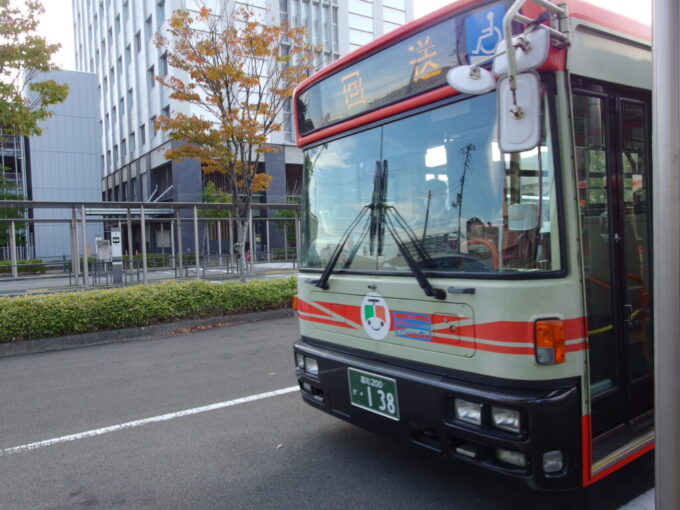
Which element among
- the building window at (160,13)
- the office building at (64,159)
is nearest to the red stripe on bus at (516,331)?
the building window at (160,13)

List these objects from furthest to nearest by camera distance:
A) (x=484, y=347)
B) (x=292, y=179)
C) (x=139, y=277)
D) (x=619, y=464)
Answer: (x=292, y=179), (x=139, y=277), (x=619, y=464), (x=484, y=347)

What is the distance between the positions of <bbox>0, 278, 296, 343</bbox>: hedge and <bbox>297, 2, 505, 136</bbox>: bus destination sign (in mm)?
6119

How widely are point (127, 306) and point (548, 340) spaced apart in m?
7.90

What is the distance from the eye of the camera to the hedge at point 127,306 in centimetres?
792

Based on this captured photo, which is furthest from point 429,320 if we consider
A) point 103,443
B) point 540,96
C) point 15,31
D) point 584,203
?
point 15,31

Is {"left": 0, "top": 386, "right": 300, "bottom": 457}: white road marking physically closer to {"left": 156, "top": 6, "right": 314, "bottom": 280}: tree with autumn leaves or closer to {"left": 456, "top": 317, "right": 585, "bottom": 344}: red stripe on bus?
{"left": 456, "top": 317, "right": 585, "bottom": 344}: red stripe on bus

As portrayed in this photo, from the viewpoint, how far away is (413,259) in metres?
3.03

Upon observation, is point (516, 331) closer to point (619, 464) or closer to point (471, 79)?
point (619, 464)

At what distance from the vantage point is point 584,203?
2828mm

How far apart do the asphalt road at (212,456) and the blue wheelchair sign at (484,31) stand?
262cm

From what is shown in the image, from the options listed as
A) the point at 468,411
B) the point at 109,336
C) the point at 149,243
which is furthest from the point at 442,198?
the point at 149,243

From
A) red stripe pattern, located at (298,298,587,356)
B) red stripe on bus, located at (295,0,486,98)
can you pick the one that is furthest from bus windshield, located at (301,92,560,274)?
red stripe on bus, located at (295,0,486,98)

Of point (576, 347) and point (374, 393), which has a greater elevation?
point (576, 347)

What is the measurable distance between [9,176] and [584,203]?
4233 centimetres
